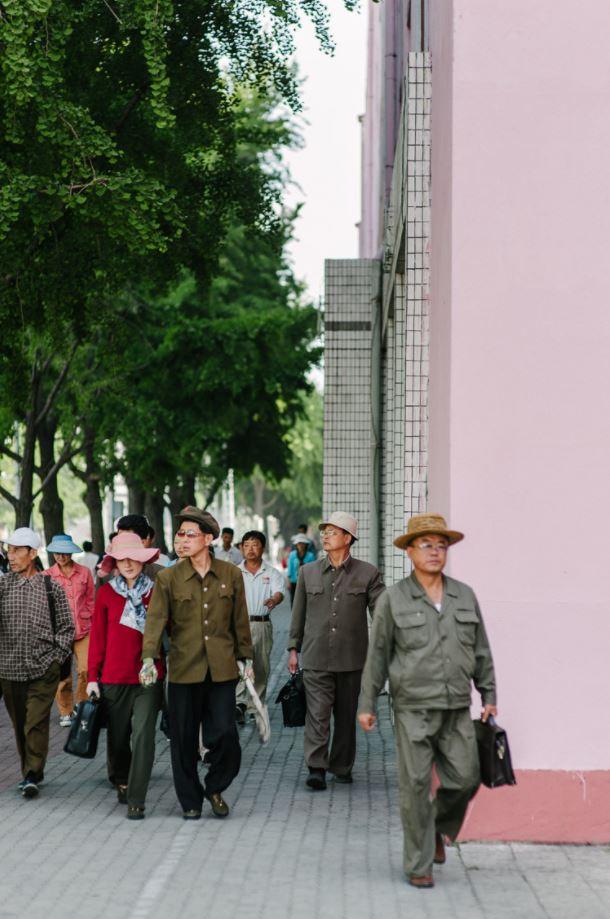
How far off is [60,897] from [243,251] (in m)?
32.6

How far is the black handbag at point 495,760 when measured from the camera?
7.59 m

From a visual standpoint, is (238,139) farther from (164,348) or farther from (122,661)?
(164,348)

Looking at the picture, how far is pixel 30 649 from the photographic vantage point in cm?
1036

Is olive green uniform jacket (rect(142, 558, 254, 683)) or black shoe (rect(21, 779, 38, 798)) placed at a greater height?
olive green uniform jacket (rect(142, 558, 254, 683))

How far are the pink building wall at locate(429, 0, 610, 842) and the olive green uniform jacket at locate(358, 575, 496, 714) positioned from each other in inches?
39.7

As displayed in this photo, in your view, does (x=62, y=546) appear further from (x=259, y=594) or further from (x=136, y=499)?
(x=136, y=499)

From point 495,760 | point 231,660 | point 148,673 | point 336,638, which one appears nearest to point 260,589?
point 336,638

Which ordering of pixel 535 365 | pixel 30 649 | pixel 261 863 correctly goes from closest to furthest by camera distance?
pixel 261 863 → pixel 535 365 → pixel 30 649

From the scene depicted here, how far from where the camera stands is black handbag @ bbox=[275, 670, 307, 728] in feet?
35.8

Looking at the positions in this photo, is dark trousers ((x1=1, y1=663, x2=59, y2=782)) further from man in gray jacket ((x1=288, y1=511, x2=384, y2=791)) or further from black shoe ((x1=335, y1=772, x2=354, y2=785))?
black shoe ((x1=335, y1=772, x2=354, y2=785))

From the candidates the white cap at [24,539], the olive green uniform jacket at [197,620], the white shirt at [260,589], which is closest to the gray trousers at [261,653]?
the white shirt at [260,589]

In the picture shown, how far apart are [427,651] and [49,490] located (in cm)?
2602

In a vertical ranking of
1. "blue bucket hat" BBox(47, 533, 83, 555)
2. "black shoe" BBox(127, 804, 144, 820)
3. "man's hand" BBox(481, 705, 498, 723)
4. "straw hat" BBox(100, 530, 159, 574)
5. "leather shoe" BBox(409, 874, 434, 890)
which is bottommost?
"black shoe" BBox(127, 804, 144, 820)

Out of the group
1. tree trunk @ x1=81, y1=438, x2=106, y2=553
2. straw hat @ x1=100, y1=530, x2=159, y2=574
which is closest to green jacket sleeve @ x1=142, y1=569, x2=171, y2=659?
straw hat @ x1=100, y1=530, x2=159, y2=574
